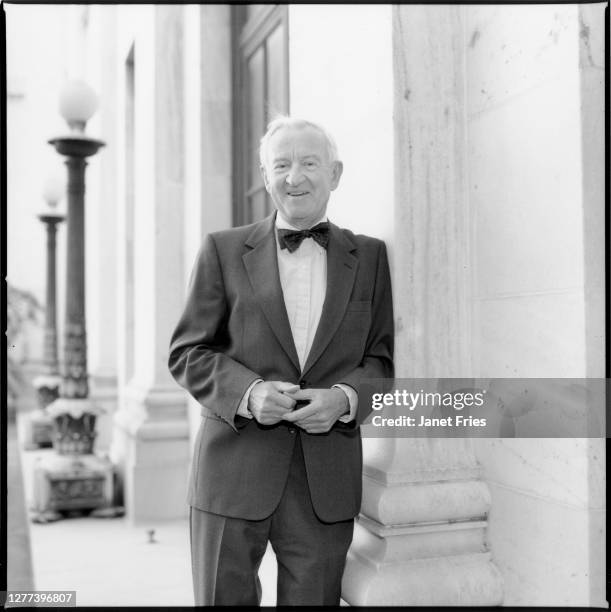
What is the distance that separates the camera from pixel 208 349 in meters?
1.92

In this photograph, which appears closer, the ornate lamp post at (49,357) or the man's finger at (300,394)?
the man's finger at (300,394)

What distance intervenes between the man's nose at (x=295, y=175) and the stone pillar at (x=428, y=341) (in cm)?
46

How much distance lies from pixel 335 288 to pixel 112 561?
8.58 ft

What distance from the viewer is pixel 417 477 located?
2227 mm

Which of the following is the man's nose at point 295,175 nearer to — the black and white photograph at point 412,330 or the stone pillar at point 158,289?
the black and white photograph at point 412,330

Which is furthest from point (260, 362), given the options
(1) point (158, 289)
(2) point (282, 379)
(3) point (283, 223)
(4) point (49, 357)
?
(4) point (49, 357)

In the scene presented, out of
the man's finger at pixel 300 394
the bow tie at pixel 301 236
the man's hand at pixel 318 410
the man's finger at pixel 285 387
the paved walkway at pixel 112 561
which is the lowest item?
the paved walkway at pixel 112 561

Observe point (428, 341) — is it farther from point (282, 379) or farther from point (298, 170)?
point (298, 170)

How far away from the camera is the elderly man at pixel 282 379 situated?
6.16ft

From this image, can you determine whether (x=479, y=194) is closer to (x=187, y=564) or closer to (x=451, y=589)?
(x=451, y=589)

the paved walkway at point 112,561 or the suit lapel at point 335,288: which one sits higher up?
the suit lapel at point 335,288

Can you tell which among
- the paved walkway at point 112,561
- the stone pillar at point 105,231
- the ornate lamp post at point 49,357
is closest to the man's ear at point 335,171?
the paved walkway at point 112,561

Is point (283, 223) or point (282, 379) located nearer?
point (282, 379)

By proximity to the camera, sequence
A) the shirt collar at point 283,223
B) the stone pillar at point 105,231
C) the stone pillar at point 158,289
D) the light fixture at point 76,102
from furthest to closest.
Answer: the stone pillar at point 105,231 → the light fixture at point 76,102 → the stone pillar at point 158,289 → the shirt collar at point 283,223
